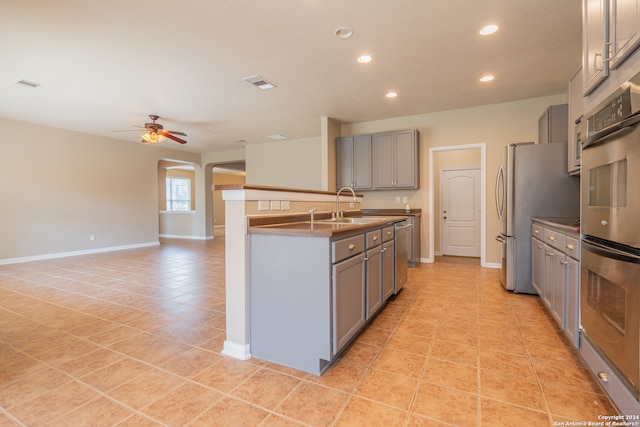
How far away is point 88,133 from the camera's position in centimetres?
671

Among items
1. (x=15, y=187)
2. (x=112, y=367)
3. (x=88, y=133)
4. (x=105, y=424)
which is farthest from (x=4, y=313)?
(x=88, y=133)

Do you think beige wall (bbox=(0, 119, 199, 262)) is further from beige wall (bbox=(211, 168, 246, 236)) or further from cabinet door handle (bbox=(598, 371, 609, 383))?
cabinet door handle (bbox=(598, 371, 609, 383))

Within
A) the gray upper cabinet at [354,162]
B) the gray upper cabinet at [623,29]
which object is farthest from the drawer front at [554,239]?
the gray upper cabinet at [354,162]

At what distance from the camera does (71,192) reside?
21.3 feet

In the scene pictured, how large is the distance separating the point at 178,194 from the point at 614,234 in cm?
1191

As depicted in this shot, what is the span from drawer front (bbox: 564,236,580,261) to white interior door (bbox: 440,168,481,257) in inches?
160

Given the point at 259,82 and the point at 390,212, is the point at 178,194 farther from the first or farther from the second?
the point at 390,212

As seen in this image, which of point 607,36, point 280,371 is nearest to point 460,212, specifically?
point 607,36

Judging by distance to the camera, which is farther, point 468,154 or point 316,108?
point 468,154

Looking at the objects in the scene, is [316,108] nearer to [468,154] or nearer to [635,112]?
[468,154]

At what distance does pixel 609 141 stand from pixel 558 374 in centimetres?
140

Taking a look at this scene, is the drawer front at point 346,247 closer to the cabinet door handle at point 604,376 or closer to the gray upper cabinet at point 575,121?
the cabinet door handle at point 604,376

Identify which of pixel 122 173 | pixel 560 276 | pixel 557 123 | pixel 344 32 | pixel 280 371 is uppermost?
pixel 344 32

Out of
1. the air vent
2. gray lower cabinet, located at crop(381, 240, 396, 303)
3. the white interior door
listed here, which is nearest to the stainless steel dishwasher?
gray lower cabinet, located at crop(381, 240, 396, 303)
